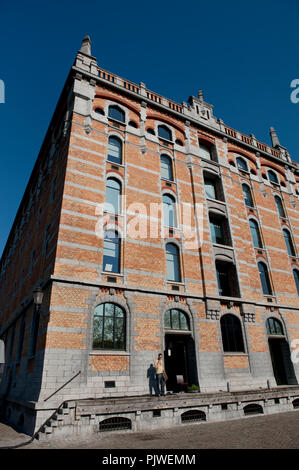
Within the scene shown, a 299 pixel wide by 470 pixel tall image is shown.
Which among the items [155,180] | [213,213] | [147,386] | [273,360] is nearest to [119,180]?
[155,180]

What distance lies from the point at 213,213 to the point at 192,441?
1352cm

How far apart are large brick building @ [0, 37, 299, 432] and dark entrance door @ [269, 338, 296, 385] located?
9cm

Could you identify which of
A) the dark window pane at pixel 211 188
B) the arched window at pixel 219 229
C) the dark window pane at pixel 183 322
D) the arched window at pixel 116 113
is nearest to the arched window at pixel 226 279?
the arched window at pixel 219 229

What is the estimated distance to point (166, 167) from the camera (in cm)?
1964

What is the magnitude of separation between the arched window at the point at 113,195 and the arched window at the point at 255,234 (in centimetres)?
1058

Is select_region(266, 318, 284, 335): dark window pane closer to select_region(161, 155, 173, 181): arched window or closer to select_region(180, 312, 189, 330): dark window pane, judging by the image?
select_region(180, 312, 189, 330): dark window pane

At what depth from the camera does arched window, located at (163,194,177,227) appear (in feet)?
57.8

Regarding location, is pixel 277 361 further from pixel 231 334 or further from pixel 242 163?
pixel 242 163

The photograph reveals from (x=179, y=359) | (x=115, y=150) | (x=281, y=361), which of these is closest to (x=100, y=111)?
(x=115, y=150)

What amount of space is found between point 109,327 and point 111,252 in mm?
3654

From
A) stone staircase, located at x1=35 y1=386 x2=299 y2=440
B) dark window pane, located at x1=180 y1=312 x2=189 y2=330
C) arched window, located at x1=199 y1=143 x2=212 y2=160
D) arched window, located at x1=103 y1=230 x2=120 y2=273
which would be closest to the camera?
stone staircase, located at x1=35 y1=386 x2=299 y2=440

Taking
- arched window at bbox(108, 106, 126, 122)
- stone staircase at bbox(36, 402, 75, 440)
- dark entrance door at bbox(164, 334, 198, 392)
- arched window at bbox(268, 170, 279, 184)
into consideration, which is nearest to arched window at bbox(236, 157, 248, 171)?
arched window at bbox(268, 170, 279, 184)
